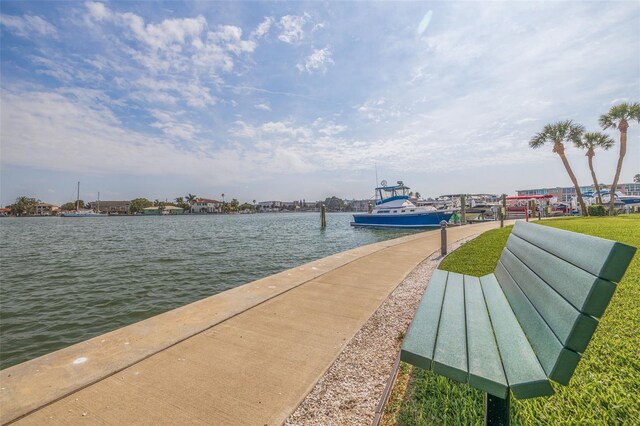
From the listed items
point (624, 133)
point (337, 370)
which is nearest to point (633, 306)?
point (337, 370)

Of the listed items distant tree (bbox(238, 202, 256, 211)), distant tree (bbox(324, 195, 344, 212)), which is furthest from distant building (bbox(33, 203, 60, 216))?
distant tree (bbox(324, 195, 344, 212))

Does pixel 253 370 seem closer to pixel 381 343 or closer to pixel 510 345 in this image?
pixel 381 343

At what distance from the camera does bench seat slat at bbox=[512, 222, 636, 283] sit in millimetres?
1232

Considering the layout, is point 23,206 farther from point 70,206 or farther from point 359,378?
point 359,378

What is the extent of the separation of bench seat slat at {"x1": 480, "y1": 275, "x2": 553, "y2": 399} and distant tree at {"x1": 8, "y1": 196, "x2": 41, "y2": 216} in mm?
153459

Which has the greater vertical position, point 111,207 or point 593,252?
point 111,207

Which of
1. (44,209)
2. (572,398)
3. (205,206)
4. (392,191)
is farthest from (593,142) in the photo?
(44,209)

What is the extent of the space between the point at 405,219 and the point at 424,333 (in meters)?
27.2

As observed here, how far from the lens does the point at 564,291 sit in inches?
60.6

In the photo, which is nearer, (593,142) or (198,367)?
(198,367)

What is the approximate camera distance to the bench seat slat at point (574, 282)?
1.27m

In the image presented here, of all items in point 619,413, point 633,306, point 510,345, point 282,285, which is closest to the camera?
point 510,345

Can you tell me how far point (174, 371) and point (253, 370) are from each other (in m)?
0.71

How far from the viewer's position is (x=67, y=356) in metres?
2.89
